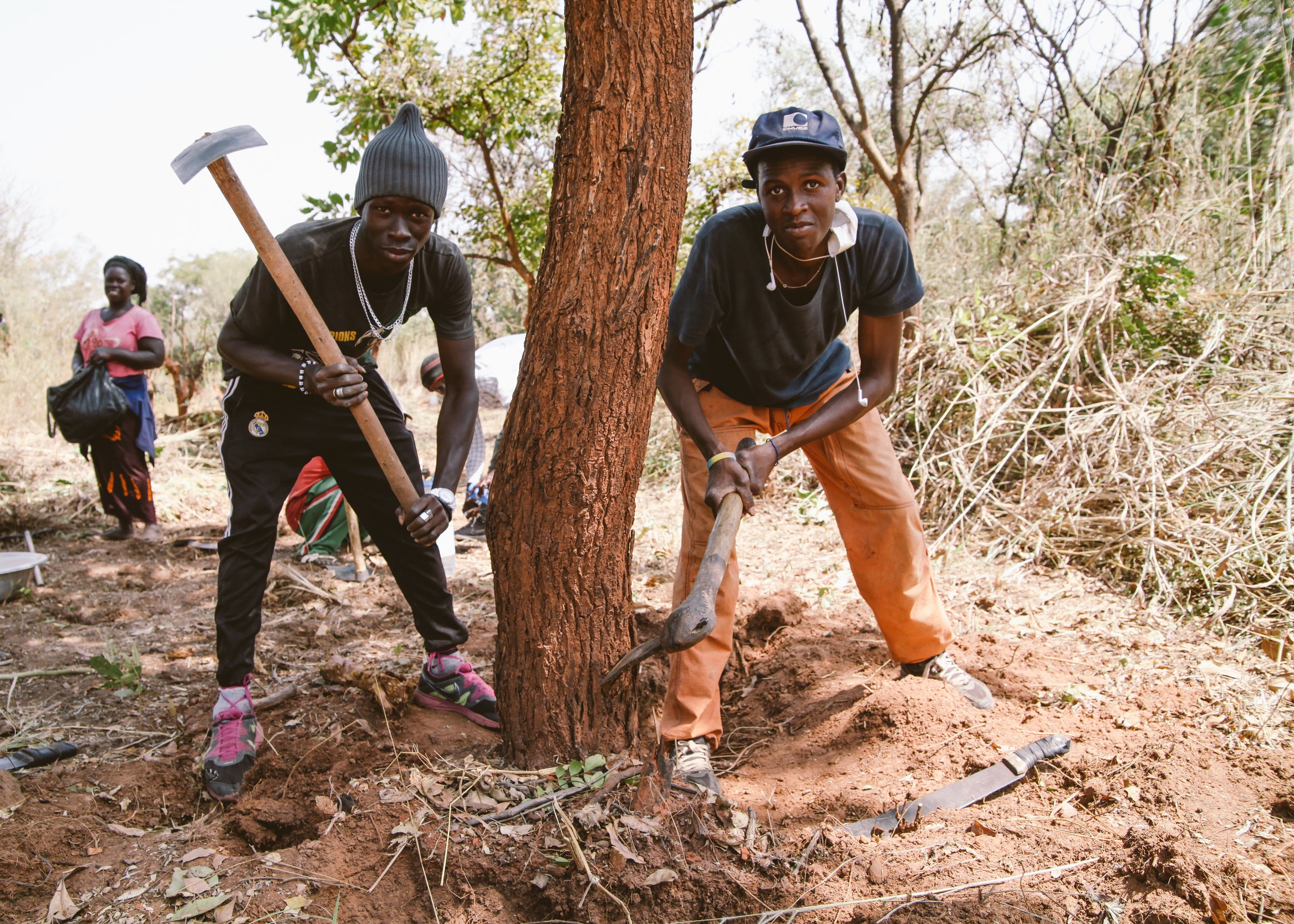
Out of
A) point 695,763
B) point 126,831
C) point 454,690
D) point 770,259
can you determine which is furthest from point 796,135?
point 126,831

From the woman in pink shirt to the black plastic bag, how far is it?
0.27 feet

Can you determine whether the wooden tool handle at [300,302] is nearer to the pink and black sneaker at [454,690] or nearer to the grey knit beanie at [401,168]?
the grey knit beanie at [401,168]

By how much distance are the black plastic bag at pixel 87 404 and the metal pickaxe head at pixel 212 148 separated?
381 cm

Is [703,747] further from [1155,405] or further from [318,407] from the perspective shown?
[1155,405]

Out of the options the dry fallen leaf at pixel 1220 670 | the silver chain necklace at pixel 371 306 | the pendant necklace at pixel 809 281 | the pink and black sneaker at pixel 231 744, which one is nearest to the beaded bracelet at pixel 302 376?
the silver chain necklace at pixel 371 306

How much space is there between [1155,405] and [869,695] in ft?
9.12

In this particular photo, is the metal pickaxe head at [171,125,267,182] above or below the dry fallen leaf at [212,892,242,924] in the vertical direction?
above

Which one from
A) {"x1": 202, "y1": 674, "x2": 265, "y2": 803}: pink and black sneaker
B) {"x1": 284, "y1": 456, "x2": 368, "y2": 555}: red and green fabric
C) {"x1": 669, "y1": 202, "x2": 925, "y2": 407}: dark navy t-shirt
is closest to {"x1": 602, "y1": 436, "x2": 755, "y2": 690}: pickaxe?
{"x1": 669, "y1": 202, "x2": 925, "y2": 407}: dark navy t-shirt

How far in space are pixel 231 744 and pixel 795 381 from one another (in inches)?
77.6

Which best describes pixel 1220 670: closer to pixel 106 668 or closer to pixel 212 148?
pixel 212 148

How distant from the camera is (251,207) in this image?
2.00 metres

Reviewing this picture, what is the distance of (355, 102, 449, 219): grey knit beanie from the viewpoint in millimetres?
2217

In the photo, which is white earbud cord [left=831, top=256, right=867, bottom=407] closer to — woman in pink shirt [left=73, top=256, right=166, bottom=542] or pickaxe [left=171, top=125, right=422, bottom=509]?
pickaxe [left=171, top=125, right=422, bottom=509]

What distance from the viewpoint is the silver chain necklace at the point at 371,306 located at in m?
2.34
